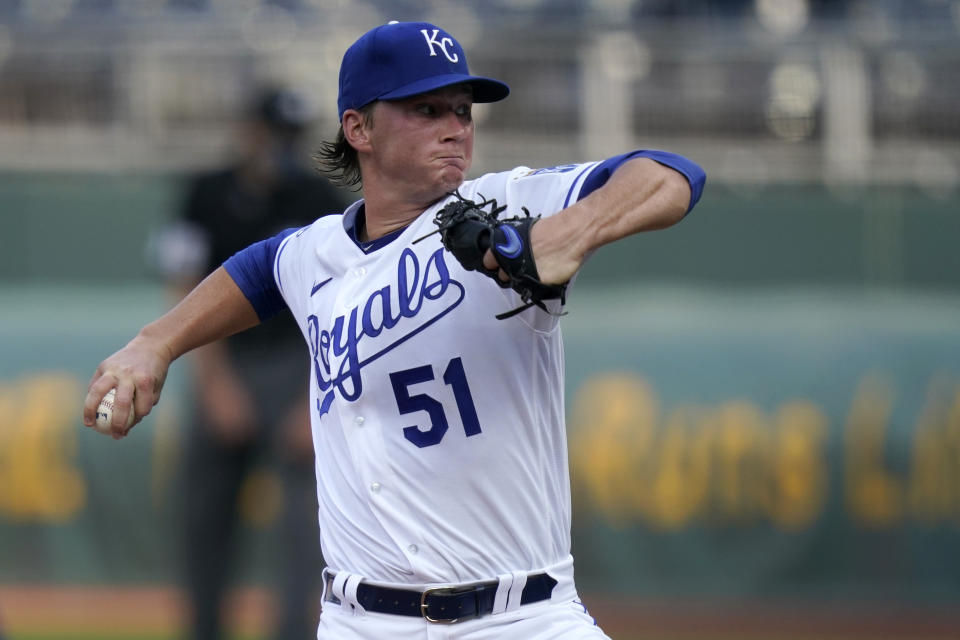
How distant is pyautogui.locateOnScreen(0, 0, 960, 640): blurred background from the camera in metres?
7.62

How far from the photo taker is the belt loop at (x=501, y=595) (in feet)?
9.34

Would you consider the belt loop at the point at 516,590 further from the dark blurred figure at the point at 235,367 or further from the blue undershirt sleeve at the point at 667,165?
the dark blurred figure at the point at 235,367

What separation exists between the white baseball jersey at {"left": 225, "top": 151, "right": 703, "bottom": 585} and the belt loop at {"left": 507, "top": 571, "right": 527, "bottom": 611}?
0.03m

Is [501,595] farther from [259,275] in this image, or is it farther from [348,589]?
[259,275]

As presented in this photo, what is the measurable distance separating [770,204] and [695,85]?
4.03 ft

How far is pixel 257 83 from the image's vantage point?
9938 millimetres

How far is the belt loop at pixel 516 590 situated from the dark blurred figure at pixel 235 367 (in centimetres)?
319

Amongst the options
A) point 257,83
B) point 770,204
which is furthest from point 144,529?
point 770,204

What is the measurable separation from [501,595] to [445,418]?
39 cm

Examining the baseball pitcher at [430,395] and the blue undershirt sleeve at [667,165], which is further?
the baseball pitcher at [430,395]

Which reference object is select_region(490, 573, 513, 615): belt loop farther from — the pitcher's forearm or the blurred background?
the blurred background

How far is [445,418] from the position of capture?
Answer: 2885 mm

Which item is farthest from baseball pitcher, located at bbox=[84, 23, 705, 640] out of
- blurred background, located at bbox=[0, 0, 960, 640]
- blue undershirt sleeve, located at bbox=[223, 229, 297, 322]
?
blurred background, located at bbox=[0, 0, 960, 640]

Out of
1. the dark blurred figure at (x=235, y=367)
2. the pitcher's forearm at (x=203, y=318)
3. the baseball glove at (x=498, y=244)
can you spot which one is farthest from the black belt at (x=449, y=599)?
the dark blurred figure at (x=235, y=367)
